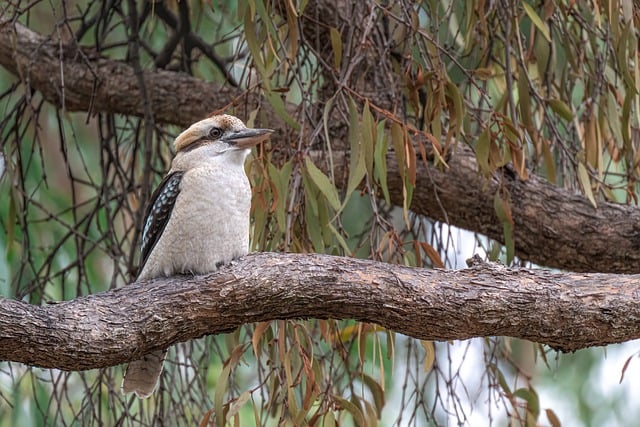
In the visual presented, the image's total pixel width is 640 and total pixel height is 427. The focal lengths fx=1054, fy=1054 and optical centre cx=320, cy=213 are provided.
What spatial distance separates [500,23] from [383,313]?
1131 mm

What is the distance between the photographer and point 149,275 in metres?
2.23

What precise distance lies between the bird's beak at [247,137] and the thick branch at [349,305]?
1.24ft

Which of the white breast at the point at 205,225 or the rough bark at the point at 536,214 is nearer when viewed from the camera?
the white breast at the point at 205,225

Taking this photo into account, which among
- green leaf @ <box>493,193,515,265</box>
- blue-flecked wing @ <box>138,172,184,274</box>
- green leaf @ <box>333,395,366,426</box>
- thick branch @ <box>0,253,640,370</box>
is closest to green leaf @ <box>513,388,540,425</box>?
green leaf @ <box>493,193,515,265</box>

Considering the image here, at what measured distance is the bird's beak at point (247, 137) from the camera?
225cm

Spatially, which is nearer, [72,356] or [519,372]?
[72,356]

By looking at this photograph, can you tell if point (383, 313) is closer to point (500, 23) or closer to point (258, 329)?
point (258, 329)

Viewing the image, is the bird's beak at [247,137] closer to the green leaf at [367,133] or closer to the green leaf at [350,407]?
the green leaf at [367,133]

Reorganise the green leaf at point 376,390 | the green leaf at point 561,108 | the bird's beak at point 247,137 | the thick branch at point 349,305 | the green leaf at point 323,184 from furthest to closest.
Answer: the green leaf at point 561,108 < the green leaf at point 376,390 < the bird's beak at point 247,137 < the green leaf at point 323,184 < the thick branch at point 349,305

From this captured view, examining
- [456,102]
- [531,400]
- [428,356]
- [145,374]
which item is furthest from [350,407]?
[456,102]

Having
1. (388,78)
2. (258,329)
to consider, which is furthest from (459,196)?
(258,329)

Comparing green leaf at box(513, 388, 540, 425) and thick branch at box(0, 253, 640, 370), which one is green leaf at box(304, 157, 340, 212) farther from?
green leaf at box(513, 388, 540, 425)

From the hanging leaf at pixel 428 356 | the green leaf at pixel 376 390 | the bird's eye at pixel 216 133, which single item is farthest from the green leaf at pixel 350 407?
the bird's eye at pixel 216 133

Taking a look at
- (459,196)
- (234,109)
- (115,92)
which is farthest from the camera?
(115,92)
